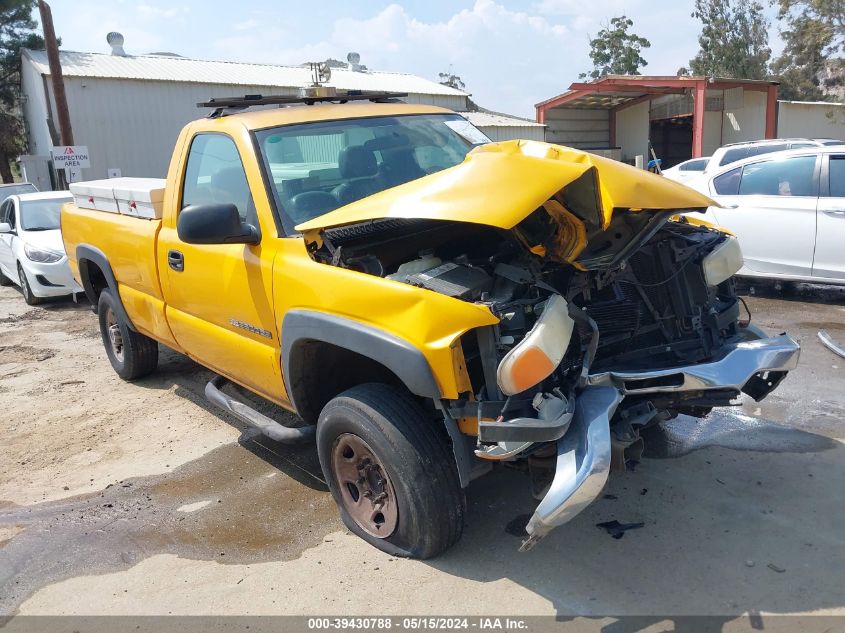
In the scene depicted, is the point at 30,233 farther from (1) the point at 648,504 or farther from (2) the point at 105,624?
(1) the point at 648,504

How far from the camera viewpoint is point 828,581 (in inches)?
119

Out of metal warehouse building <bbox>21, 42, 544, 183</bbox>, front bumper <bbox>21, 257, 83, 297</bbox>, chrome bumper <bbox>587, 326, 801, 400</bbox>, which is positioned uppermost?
metal warehouse building <bbox>21, 42, 544, 183</bbox>

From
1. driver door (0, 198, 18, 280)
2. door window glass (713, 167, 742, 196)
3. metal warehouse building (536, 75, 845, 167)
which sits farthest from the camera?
metal warehouse building (536, 75, 845, 167)

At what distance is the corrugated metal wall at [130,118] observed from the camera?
21641mm

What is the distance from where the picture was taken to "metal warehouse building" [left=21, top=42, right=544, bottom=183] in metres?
21.8

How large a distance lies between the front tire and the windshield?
3.41 ft

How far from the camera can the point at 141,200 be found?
16.4 feet

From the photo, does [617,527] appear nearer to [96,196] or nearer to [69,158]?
[96,196]

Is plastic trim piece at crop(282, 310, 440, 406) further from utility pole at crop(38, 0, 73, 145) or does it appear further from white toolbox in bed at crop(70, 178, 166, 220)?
utility pole at crop(38, 0, 73, 145)

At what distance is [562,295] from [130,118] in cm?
2225

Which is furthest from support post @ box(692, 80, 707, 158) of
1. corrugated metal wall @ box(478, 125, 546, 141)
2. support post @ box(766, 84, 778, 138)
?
corrugated metal wall @ box(478, 125, 546, 141)

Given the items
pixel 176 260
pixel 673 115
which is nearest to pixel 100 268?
pixel 176 260

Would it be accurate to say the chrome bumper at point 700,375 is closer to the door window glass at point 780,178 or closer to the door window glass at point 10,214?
the door window glass at point 780,178

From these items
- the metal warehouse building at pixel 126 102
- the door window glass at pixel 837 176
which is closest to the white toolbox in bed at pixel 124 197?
the door window glass at pixel 837 176
